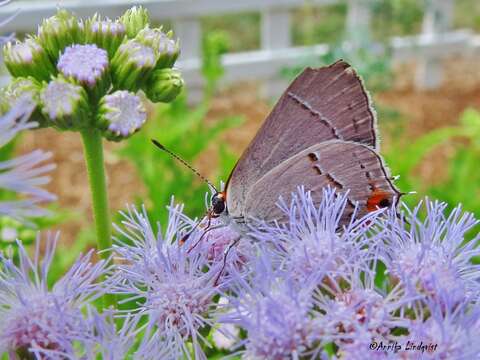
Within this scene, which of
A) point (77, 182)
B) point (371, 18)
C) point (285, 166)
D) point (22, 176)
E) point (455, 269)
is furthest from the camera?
point (371, 18)

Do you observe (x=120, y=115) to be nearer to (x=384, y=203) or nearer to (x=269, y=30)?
(x=384, y=203)

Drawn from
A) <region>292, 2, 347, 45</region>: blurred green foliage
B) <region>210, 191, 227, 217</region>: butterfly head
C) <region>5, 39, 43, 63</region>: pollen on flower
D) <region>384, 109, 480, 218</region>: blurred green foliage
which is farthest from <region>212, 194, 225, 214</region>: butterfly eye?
<region>292, 2, 347, 45</region>: blurred green foliage

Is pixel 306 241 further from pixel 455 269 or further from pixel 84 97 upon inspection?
pixel 84 97

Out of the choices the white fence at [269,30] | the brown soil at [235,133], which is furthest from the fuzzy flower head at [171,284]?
the white fence at [269,30]

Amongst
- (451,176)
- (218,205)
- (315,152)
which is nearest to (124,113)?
(218,205)

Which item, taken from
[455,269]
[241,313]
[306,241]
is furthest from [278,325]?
[455,269]

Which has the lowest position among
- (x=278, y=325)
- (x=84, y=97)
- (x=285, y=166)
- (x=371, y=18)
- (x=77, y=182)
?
(x=77, y=182)
